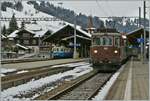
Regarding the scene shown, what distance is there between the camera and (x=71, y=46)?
72625 mm

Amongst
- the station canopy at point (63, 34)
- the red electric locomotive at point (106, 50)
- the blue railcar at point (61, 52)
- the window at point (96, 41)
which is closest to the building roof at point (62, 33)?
the station canopy at point (63, 34)

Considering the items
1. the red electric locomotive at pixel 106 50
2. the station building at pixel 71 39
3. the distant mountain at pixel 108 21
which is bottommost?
the red electric locomotive at pixel 106 50

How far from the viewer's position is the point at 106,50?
2903 centimetres

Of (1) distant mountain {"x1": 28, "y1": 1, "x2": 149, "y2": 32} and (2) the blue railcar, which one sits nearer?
(1) distant mountain {"x1": 28, "y1": 1, "x2": 149, "y2": 32}

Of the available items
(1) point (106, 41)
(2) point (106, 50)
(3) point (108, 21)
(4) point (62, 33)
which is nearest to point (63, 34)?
(4) point (62, 33)

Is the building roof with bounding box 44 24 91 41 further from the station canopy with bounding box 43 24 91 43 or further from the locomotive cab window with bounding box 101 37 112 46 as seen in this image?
the locomotive cab window with bounding box 101 37 112 46

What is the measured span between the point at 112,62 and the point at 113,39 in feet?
5.26

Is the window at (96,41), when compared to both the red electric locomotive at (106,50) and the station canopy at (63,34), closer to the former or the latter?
the red electric locomotive at (106,50)

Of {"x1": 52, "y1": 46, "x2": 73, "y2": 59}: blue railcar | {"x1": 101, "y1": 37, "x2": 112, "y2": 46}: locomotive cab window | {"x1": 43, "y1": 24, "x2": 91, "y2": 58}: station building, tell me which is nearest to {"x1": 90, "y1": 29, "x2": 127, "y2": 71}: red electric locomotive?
{"x1": 101, "y1": 37, "x2": 112, "y2": 46}: locomotive cab window

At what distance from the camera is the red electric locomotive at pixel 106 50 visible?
28.9 metres

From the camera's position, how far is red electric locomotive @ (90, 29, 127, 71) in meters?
28.9

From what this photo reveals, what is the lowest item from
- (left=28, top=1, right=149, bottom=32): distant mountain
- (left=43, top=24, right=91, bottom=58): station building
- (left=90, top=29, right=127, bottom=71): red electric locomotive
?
(left=90, top=29, right=127, bottom=71): red electric locomotive

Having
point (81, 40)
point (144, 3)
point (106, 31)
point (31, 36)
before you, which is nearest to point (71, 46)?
point (81, 40)

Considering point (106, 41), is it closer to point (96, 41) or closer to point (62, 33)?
point (96, 41)
